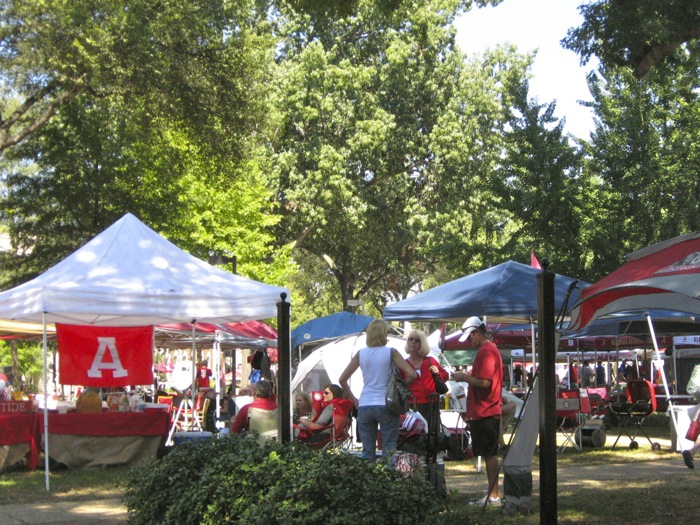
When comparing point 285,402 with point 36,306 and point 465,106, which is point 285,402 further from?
point 465,106

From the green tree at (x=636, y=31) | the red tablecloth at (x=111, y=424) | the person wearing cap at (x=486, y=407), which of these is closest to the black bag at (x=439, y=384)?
the person wearing cap at (x=486, y=407)

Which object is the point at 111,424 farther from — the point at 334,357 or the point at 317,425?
the point at 334,357

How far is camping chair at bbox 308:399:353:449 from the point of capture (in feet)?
35.6

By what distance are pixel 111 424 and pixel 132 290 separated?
238 cm

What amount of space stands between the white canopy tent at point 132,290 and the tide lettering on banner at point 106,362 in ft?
1.16

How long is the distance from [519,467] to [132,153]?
72.8 ft

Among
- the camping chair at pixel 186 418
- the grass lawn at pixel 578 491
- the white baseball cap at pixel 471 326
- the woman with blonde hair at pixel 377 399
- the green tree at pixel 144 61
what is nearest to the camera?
the grass lawn at pixel 578 491

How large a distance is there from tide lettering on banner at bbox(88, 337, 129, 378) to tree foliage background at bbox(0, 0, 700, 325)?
18.4 feet

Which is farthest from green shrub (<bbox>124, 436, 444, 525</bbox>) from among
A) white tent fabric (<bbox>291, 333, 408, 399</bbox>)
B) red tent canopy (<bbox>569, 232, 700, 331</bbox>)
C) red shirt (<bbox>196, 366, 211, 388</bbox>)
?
red shirt (<bbox>196, 366, 211, 388</bbox>)

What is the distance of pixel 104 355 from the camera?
517 inches

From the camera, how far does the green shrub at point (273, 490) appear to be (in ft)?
17.1

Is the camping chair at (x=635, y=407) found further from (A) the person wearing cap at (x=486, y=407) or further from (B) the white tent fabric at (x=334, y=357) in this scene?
(A) the person wearing cap at (x=486, y=407)

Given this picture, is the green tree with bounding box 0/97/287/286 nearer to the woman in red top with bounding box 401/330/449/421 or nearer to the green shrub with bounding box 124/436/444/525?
the woman in red top with bounding box 401/330/449/421

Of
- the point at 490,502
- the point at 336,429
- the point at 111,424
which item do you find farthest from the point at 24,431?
the point at 490,502
